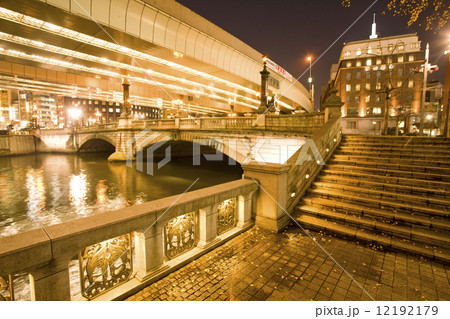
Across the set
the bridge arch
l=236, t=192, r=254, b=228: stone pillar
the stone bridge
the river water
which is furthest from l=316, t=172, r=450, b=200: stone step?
the river water

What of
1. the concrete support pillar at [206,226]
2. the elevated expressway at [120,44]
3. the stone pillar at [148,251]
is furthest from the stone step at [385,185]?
the elevated expressway at [120,44]

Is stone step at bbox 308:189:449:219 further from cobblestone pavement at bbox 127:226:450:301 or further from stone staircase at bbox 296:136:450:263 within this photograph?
cobblestone pavement at bbox 127:226:450:301

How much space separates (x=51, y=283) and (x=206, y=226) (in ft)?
8.08

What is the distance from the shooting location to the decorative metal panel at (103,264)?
285 cm

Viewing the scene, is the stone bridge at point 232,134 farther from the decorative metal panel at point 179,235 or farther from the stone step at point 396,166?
the decorative metal panel at point 179,235

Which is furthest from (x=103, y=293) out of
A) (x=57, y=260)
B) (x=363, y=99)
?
(x=363, y=99)

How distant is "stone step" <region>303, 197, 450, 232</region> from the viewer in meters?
4.97

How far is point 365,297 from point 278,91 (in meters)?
26.3

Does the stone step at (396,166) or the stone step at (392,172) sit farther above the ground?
the stone step at (396,166)

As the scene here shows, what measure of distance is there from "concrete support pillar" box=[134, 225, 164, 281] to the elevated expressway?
1044 centimetres

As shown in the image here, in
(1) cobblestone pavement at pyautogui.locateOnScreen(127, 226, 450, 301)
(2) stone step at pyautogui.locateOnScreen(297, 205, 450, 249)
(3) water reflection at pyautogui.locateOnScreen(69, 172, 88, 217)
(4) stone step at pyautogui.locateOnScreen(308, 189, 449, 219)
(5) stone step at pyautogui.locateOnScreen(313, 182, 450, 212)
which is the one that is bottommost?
(3) water reflection at pyautogui.locateOnScreen(69, 172, 88, 217)

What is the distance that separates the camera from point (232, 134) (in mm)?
16141

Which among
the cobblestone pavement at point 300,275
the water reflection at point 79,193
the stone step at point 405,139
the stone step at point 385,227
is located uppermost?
the stone step at point 405,139

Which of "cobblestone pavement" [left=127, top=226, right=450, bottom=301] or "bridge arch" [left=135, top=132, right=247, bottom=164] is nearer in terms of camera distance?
"cobblestone pavement" [left=127, top=226, right=450, bottom=301]
